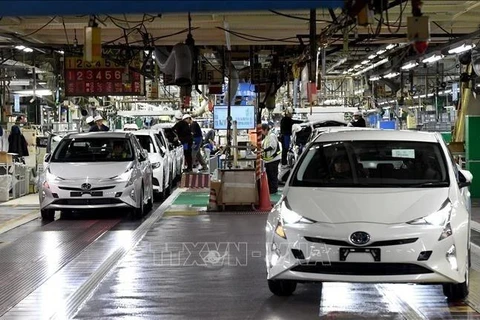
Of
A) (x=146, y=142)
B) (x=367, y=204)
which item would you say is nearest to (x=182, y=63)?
(x=146, y=142)

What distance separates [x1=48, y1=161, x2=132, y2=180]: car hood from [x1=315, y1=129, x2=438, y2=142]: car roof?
249 inches

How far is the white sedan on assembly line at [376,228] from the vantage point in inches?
257

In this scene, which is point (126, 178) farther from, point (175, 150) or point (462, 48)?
point (462, 48)

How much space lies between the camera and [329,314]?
6836 mm

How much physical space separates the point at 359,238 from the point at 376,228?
0.58 ft

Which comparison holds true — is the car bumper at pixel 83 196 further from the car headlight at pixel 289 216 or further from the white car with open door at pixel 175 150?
the white car with open door at pixel 175 150

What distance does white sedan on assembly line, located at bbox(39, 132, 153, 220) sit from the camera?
1377 cm

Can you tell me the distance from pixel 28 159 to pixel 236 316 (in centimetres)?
1693

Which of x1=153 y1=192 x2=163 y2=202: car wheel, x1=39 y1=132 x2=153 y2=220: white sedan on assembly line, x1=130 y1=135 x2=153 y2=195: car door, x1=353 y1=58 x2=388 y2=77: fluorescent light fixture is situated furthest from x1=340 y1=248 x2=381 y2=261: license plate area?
x1=353 y1=58 x2=388 y2=77: fluorescent light fixture

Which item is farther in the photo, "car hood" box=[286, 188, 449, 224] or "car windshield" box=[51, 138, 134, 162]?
"car windshield" box=[51, 138, 134, 162]

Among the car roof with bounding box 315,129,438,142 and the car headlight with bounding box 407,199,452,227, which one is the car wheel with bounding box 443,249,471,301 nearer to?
the car headlight with bounding box 407,199,452,227

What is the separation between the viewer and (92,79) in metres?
18.2

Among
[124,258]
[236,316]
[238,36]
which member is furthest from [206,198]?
[236,316]

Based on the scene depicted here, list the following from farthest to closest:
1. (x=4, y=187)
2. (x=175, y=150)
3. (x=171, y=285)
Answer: (x=175, y=150) < (x=4, y=187) < (x=171, y=285)
